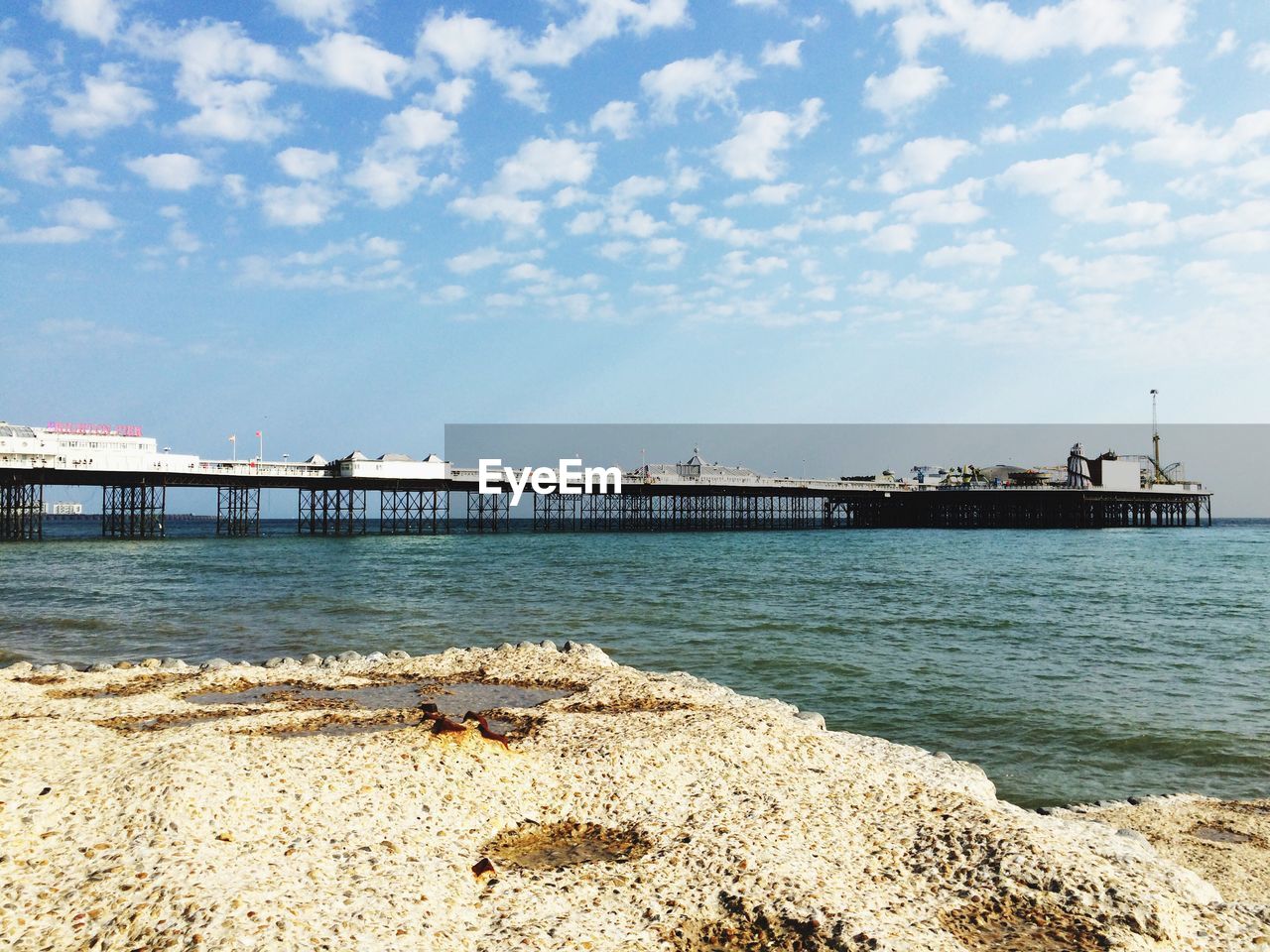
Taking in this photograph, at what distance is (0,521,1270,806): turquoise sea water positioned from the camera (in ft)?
41.5

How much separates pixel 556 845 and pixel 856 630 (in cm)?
1680

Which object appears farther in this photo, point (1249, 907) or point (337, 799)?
point (337, 799)

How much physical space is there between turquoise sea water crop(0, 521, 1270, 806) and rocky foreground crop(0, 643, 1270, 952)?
9.62 feet

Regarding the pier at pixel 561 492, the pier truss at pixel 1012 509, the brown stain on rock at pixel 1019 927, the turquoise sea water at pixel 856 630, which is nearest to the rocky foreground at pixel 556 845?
the brown stain on rock at pixel 1019 927

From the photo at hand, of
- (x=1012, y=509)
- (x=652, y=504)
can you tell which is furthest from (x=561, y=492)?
(x=1012, y=509)

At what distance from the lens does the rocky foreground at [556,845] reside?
19.0ft

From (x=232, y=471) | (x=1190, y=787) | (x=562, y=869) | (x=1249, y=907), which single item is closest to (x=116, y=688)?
(x=562, y=869)

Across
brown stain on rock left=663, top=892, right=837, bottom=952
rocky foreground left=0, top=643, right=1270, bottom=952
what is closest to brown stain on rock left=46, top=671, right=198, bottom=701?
rocky foreground left=0, top=643, right=1270, bottom=952

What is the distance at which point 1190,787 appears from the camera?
10703 mm

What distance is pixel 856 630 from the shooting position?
74.7ft

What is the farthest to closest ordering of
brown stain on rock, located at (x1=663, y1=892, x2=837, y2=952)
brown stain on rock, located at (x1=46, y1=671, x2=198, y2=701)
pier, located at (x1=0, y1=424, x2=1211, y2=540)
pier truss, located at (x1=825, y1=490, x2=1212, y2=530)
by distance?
pier truss, located at (x1=825, y1=490, x2=1212, y2=530) < pier, located at (x1=0, y1=424, x2=1211, y2=540) < brown stain on rock, located at (x1=46, y1=671, x2=198, y2=701) < brown stain on rock, located at (x1=663, y1=892, x2=837, y2=952)

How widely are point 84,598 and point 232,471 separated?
3813cm

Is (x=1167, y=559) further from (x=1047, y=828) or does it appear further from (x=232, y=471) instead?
(x=232, y=471)

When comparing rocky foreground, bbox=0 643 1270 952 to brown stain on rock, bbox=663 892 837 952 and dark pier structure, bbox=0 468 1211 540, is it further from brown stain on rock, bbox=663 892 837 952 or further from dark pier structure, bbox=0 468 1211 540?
dark pier structure, bbox=0 468 1211 540
